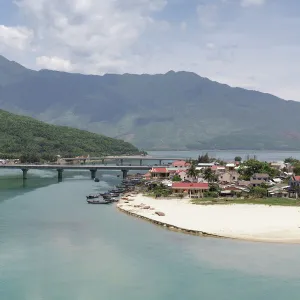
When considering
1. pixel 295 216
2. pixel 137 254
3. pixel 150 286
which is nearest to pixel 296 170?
pixel 295 216

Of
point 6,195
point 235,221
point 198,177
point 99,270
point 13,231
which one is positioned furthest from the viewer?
point 198,177

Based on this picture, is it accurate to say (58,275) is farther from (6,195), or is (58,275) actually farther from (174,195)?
(6,195)

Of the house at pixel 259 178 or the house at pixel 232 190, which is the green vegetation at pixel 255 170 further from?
the house at pixel 232 190

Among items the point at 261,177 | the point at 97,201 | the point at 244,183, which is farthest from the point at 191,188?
the point at 261,177

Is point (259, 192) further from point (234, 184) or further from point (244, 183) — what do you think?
point (244, 183)

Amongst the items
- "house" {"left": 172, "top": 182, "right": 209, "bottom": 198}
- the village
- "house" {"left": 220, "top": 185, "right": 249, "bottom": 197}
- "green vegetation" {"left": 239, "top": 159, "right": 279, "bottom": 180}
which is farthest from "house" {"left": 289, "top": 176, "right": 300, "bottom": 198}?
"green vegetation" {"left": 239, "top": 159, "right": 279, "bottom": 180}

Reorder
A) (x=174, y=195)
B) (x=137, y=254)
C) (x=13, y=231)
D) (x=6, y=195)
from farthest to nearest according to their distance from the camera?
(x=6, y=195) → (x=174, y=195) → (x=13, y=231) → (x=137, y=254)
